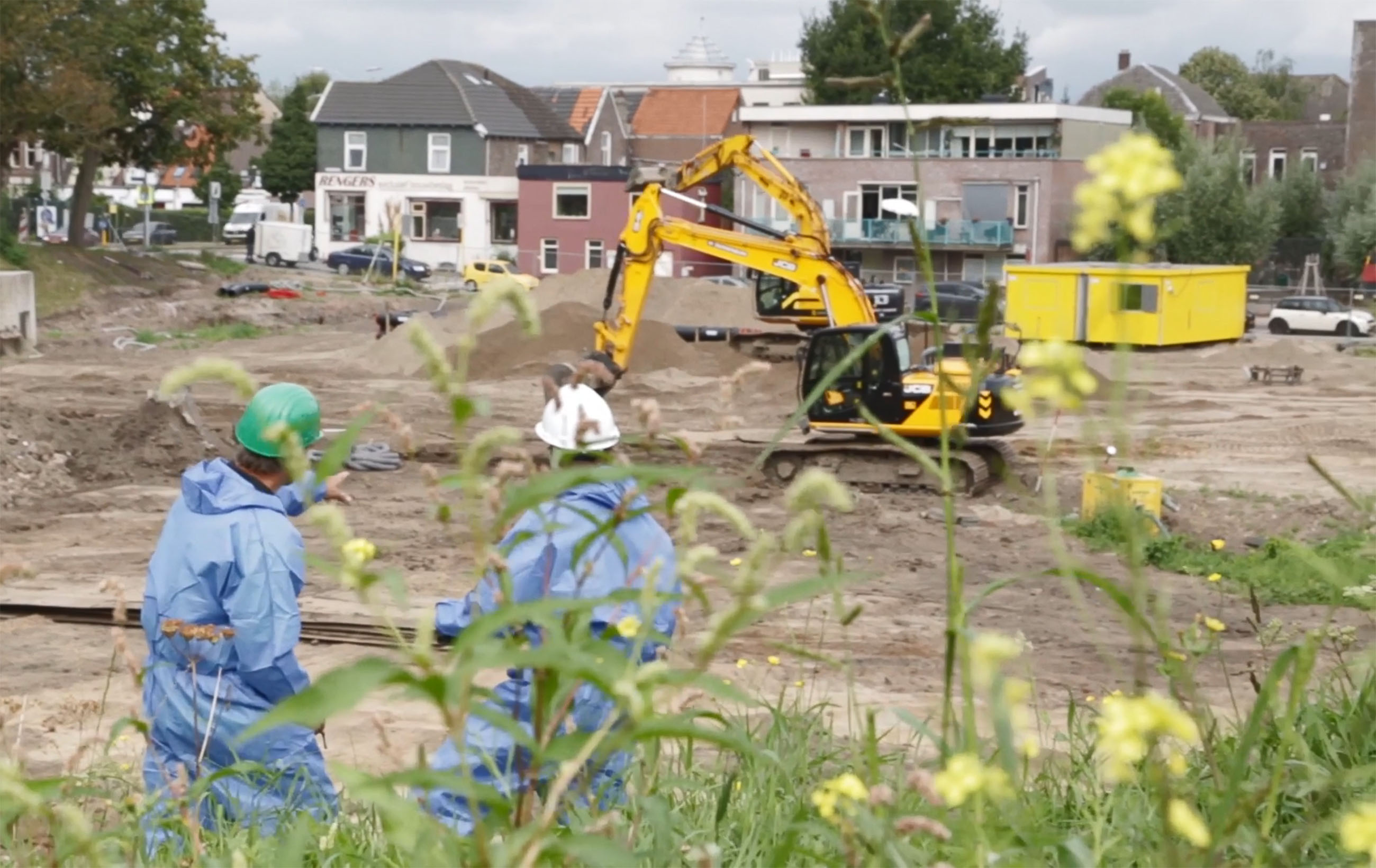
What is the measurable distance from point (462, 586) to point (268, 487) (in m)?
10.6

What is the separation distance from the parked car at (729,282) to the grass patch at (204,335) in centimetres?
1109

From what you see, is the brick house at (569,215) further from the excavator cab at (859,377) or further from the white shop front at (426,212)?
the excavator cab at (859,377)

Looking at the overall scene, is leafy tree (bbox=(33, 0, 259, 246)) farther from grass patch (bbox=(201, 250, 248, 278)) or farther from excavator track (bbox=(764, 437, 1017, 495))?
excavator track (bbox=(764, 437, 1017, 495))

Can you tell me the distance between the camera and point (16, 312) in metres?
35.8

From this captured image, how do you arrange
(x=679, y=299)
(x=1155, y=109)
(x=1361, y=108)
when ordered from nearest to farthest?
(x=679, y=299) < (x=1361, y=108) < (x=1155, y=109)

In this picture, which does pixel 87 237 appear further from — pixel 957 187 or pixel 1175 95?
pixel 1175 95

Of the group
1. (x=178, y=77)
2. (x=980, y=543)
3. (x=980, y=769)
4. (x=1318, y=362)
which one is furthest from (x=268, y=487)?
(x=178, y=77)

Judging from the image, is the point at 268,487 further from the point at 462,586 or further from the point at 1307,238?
the point at 1307,238

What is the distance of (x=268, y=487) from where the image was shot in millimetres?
5254

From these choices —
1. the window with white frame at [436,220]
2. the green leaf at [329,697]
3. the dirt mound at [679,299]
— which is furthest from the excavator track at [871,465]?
the window with white frame at [436,220]

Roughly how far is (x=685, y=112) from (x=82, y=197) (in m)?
36.1

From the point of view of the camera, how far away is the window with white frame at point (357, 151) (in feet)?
248

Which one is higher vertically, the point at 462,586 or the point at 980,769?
the point at 980,769

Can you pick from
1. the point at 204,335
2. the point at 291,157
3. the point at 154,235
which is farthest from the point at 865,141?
the point at 291,157
